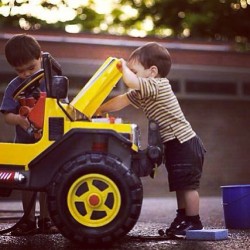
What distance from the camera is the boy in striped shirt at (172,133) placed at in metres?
4.46

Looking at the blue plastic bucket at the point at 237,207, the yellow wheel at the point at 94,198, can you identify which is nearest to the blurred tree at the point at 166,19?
the blue plastic bucket at the point at 237,207

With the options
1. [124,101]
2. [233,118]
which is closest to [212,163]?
[233,118]

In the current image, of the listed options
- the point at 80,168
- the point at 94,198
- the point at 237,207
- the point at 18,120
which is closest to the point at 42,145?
the point at 80,168

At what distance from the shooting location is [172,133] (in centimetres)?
449

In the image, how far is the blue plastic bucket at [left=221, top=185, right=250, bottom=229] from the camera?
547 centimetres

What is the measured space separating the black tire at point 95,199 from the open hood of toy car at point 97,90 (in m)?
0.39

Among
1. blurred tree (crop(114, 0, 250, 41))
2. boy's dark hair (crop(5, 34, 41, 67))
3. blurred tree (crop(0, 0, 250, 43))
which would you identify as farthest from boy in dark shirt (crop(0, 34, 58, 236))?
blurred tree (crop(114, 0, 250, 41))

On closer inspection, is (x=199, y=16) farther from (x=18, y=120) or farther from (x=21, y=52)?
(x=18, y=120)

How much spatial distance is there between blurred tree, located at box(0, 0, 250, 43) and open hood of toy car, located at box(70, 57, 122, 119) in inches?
679

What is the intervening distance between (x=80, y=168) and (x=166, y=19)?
19896mm

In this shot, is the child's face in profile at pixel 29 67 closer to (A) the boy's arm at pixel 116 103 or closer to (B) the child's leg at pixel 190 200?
(A) the boy's arm at pixel 116 103

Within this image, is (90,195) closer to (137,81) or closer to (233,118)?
(137,81)

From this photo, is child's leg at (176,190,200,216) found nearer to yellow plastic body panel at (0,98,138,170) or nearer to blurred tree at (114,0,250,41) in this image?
yellow plastic body panel at (0,98,138,170)

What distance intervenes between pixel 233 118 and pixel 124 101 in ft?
45.5
